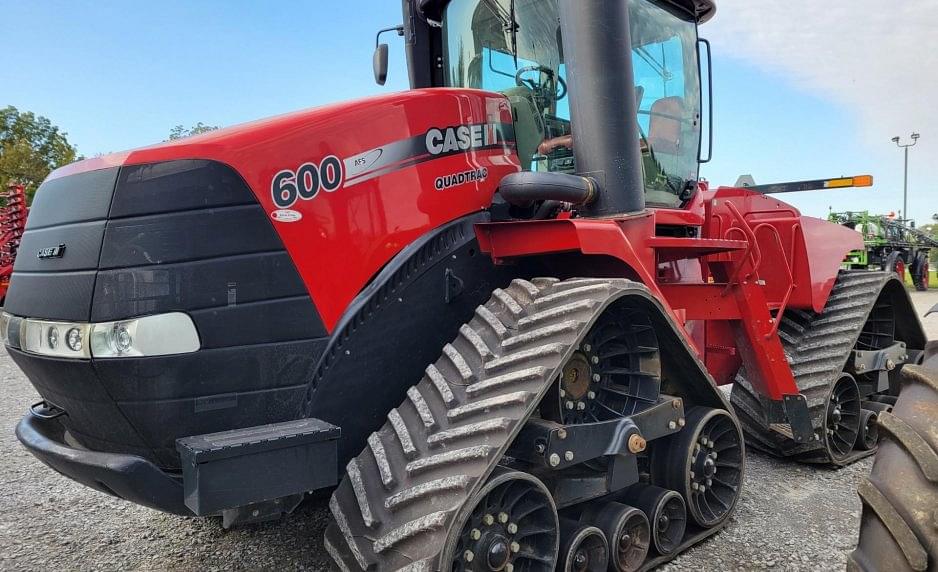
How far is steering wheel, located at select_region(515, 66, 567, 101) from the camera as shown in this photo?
333 centimetres

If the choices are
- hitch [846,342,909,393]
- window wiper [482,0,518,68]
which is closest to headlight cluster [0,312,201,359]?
window wiper [482,0,518,68]

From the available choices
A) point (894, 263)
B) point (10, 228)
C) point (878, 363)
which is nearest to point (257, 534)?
point (878, 363)

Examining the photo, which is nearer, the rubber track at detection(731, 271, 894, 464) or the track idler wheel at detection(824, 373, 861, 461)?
the rubber track at detection(731, 271, 894, 464)

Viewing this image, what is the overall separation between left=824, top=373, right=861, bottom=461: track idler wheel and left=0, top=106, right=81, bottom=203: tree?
2668 centimetres

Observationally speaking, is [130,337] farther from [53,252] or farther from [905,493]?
[905,493]

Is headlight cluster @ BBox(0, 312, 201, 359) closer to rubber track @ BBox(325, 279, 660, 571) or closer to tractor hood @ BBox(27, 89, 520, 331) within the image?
tractor hood @ BBox(27, 89, 520, 331)

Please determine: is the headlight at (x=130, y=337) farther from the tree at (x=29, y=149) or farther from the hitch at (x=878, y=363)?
the tree at (x=29, y=149)

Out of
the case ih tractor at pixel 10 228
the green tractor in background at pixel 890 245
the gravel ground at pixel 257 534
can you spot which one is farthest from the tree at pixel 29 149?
the green tractor in background at pixel 890 245

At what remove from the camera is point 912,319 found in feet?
16.7

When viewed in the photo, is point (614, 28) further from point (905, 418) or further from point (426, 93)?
point (905, 418)

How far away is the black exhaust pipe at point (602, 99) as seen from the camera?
2.80 metres

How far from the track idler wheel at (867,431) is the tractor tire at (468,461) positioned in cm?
318

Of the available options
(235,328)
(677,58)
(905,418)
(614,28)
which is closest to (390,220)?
(235,328)

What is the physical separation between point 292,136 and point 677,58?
277 cm
